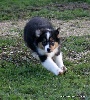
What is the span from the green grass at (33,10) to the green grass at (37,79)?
18.7 feet

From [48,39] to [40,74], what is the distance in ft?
2.63

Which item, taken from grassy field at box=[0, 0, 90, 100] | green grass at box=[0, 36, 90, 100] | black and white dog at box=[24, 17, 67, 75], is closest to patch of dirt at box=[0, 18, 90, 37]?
grassy field at box=[0, 0, 90, 100]

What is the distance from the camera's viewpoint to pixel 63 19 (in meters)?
16.2

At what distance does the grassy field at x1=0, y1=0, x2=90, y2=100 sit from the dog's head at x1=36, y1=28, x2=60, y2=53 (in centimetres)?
61

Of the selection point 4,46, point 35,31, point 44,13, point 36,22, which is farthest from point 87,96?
point 44,13

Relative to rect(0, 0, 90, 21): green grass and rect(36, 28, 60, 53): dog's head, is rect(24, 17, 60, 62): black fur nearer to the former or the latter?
rect(36, 28, 60, 53): dog's head

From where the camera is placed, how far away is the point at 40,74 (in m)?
8.95

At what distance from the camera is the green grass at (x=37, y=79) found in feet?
25.0

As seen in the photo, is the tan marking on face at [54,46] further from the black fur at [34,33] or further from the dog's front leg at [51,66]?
the dog's front leg at [51,66]

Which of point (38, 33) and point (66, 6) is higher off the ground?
point (38, 33)

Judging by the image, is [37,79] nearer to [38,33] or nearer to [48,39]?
[48,39]

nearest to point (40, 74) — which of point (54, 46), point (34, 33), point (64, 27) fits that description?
point (54, 46)

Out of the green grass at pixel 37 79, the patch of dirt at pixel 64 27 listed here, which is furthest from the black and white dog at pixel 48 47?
the patch of dirt at pixel 64 27

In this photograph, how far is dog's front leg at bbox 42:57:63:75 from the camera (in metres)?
8.74
